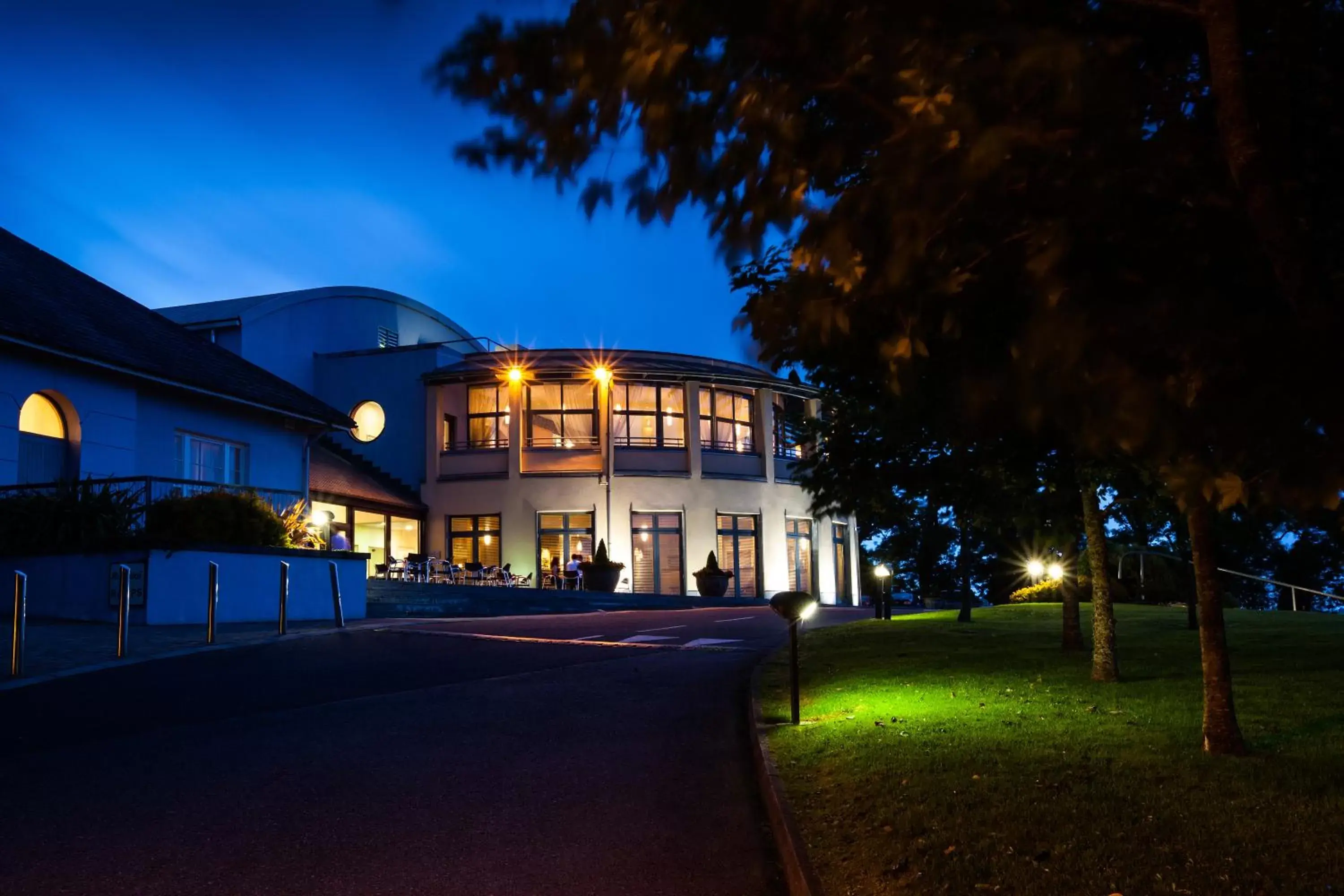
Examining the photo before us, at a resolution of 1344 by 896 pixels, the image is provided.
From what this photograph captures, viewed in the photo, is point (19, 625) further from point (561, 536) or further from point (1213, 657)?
point (561, 536)

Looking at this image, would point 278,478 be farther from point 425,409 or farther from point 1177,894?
point 1177,894

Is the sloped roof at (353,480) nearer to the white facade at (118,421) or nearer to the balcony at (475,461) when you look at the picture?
the balcony at (475,461)

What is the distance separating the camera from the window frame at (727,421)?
136 feet

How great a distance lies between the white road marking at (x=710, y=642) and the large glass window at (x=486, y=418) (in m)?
23.7

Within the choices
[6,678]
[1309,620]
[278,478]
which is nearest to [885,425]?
[6,678]

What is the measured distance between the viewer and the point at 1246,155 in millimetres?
3945

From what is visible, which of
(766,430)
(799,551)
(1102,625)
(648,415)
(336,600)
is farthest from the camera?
(799,551)

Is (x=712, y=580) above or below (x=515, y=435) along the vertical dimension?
below

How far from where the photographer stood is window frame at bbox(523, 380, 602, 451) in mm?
40344

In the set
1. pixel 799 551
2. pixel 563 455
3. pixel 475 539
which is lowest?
pixel 799 551

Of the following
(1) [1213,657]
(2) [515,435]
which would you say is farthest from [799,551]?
(1) [1213,657]

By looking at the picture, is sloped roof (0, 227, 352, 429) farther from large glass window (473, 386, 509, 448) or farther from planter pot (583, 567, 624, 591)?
large glass window (473, 386, 509, 448)

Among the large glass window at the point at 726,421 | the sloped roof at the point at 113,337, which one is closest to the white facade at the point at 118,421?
the sloped roof at the point at 113,337

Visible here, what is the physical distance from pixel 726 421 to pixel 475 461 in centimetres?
958
